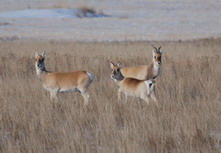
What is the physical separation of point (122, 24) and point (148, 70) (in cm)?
2542

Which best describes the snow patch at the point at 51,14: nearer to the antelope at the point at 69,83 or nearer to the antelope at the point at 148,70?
the antelope at the point at 148,70

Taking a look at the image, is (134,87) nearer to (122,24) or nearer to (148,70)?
(148,70)

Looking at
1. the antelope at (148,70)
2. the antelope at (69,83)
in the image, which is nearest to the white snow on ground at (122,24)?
the antelope at (148,70)

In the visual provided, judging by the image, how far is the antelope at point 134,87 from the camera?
10695mm

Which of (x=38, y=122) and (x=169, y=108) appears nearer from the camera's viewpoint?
(x=38, y=122)

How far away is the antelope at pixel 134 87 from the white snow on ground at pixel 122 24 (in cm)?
1618

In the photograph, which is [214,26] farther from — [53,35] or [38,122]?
[38,122]

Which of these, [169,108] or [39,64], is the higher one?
[39,64]

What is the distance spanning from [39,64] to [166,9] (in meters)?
40.5

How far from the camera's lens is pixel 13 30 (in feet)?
108

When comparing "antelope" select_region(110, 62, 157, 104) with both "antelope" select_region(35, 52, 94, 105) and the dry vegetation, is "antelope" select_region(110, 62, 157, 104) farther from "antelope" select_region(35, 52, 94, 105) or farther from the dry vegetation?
"antelope" select_region(35, 52, 94, 105)

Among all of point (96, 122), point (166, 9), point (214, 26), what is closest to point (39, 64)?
point (96, 122)

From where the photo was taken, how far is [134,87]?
1102 cm

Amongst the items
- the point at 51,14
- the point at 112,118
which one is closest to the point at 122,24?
the point at 51,14
